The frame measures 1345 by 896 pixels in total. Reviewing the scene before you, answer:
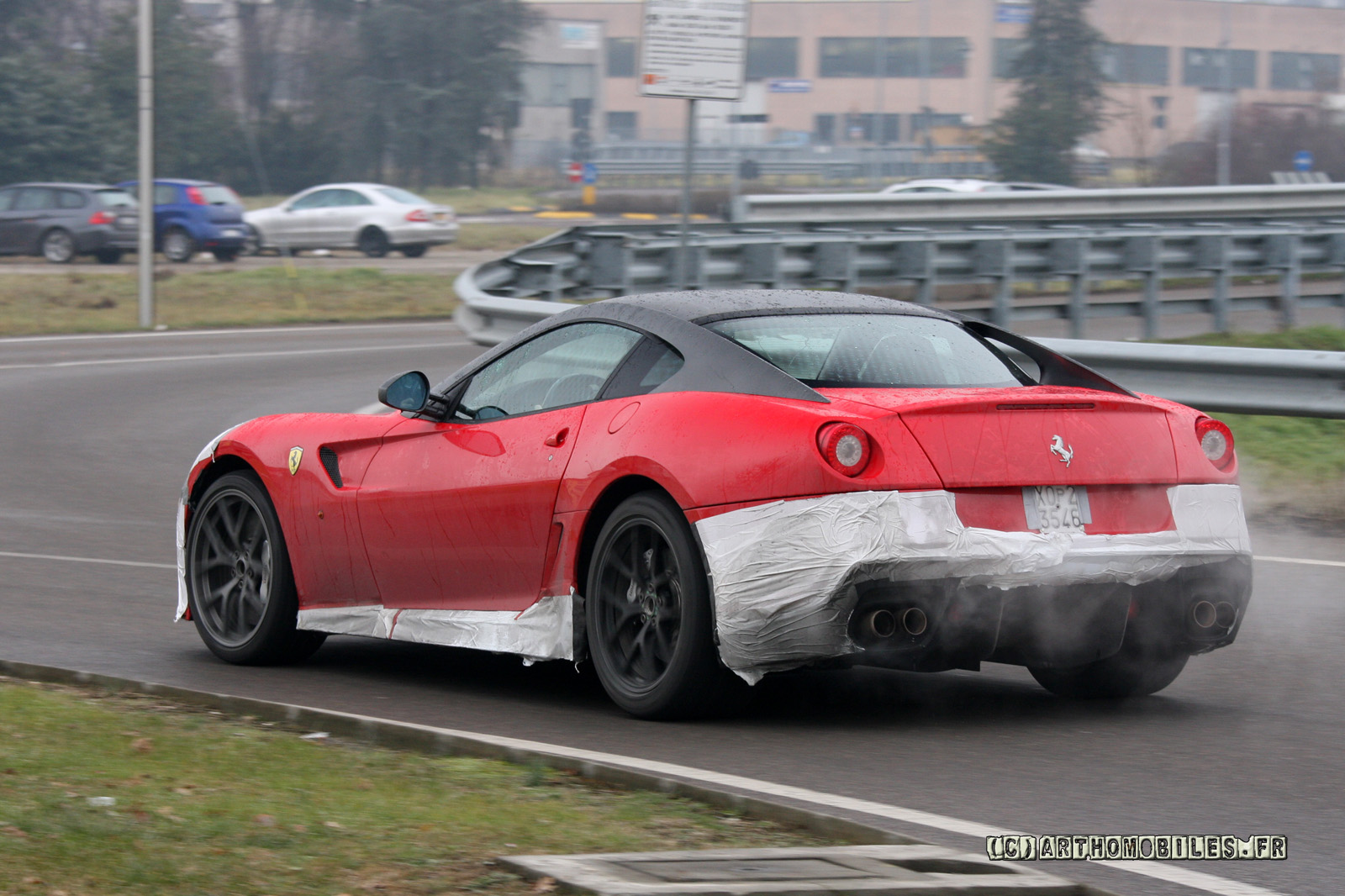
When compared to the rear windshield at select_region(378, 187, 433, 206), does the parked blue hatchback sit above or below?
below

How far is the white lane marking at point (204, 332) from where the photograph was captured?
83.6 ft

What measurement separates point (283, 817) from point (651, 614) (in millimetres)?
1694

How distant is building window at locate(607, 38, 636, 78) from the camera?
99.9 m

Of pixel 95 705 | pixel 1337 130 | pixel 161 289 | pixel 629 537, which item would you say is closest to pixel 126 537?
pixel 95 705

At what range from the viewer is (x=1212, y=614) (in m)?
5.89

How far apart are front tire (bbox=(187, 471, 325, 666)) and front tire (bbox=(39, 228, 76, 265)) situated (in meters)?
27.9

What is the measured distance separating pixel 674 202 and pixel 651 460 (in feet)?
152

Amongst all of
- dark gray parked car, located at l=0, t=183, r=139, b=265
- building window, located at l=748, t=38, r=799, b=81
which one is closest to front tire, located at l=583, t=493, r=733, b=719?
dark gray parked car, located at l=0, t=183, r=139, b=265

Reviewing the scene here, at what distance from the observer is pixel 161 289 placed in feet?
98.8

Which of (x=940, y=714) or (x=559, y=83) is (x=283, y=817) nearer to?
(x=940, y=714)

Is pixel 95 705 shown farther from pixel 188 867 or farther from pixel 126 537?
pixel 126 537

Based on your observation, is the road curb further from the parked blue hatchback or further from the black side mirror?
the parked blue hatchback

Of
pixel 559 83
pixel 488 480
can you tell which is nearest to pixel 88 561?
pixel 488 480

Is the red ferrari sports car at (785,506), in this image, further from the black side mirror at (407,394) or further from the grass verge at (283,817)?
the grass verge at (283,817)
